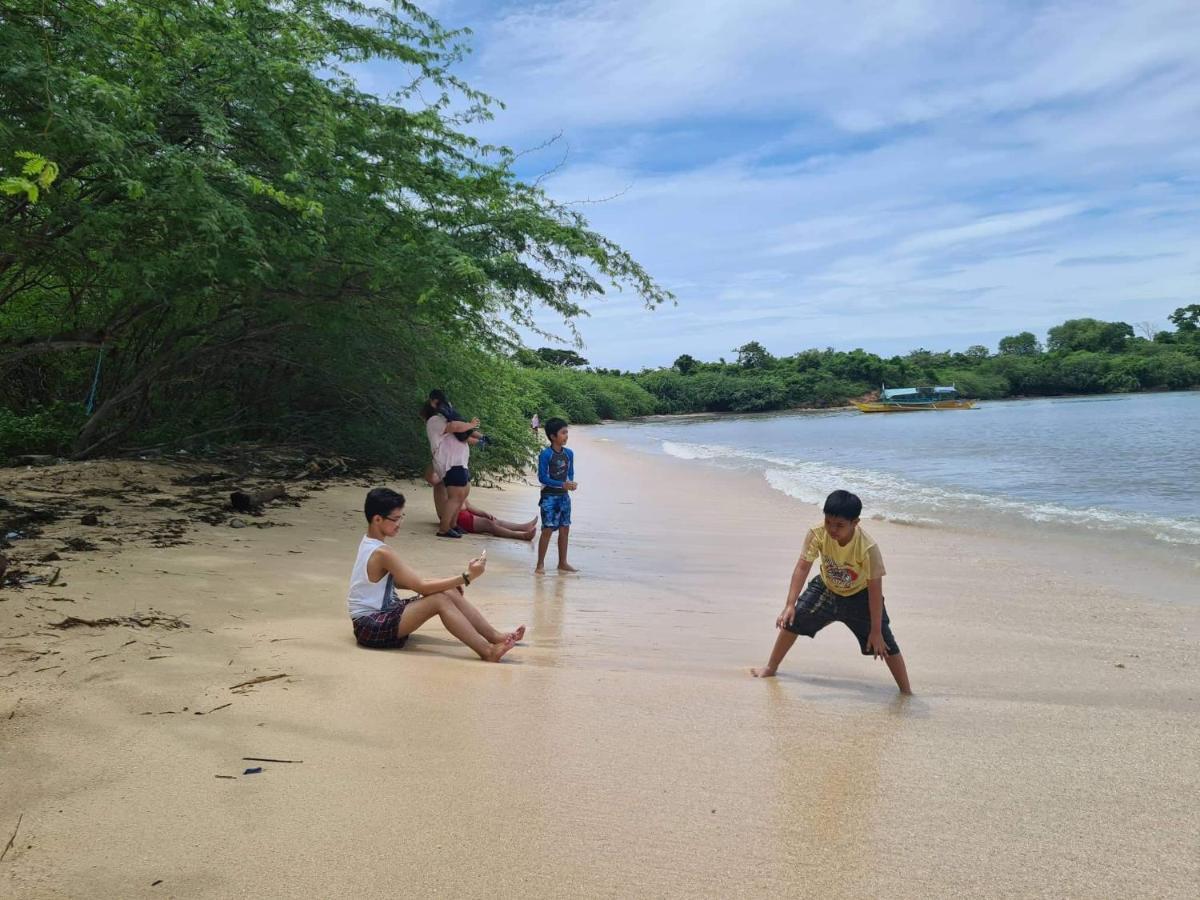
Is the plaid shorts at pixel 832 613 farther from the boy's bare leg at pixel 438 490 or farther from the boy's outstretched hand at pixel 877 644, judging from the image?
Result: the boy's bare leg at pixel 438 490

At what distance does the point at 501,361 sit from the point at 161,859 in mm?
10567

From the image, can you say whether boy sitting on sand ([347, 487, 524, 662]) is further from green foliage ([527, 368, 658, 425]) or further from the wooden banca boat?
the wooden banca boat

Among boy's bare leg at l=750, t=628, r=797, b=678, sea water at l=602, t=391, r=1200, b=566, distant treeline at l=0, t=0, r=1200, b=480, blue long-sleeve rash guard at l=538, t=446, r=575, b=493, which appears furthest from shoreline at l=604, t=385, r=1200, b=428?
boy's bare leg at l=750, t=628, r=797, b=678

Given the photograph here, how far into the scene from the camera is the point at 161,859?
2715 millimetres

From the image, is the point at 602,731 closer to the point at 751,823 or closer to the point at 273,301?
the point at 751,823

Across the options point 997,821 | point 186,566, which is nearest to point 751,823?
point 997,821

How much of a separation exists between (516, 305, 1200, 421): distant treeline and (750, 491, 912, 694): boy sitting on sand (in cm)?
7230

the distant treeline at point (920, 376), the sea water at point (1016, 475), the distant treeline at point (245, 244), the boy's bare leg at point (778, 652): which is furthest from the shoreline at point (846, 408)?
the boy's bare leg at point (778, 652)

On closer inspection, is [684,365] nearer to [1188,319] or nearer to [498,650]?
[1188,319]

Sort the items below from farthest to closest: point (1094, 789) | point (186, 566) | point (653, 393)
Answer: point (653, 393)
point (186, 566)
point (1094, 789)

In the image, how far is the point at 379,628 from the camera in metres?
5.07

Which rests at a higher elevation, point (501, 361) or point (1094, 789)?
point (501, 361)

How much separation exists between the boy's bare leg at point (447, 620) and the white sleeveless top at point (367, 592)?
0.17 metres

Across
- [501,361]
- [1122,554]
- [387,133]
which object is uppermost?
[387,133]
